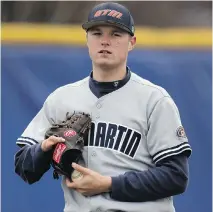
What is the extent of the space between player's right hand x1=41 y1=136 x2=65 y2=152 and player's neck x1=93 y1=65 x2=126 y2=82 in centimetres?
31

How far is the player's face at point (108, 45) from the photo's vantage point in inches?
94.0

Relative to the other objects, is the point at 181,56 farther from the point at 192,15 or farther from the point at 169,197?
the point at 192,15

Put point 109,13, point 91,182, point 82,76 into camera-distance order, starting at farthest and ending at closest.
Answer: point 82,76 → point 109,13 → point 91,182

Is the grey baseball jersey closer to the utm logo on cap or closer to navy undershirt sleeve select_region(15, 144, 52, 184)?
navy undershirt sleeve select_region(15, 144, 52, 184)

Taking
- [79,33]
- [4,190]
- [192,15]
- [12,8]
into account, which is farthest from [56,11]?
[4,190]

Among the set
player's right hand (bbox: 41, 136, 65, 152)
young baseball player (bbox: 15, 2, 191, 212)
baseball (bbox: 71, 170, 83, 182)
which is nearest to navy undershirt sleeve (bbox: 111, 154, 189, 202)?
young baseball player (bbox: 15, 2, 191, 212)

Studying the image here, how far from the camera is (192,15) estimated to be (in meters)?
6.53

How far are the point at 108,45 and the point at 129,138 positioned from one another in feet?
1.12

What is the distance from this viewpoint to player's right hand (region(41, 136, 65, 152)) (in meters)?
2.30

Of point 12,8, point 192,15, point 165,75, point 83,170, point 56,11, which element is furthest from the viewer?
point 192,15

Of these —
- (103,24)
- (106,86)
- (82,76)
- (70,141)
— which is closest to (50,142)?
(70,141)

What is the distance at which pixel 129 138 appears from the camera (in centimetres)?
239

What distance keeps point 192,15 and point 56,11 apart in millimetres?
1386

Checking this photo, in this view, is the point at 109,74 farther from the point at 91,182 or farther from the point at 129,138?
the point at 91,182
